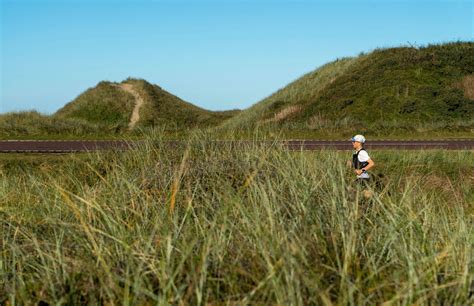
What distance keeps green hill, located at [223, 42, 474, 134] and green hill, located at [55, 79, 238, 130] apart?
1235 cm

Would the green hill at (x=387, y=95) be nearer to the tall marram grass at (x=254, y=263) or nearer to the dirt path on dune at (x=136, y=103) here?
the dirt path on dune at (x=136, y=103)

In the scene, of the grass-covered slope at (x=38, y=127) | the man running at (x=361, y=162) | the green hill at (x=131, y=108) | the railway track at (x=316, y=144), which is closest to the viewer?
the man running at (x=361, y=162)

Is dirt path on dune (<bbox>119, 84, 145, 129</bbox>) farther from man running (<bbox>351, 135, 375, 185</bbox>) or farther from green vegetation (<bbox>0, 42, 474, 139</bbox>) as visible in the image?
man running (<bbox>351, 135, 375, 185</bbox>)

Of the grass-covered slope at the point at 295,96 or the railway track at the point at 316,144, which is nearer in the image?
the railway track at the point at 316,144

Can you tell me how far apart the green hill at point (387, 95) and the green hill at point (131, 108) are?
40.5 ft

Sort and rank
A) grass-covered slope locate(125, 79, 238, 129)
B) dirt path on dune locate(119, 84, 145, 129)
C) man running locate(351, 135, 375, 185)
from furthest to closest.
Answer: grass-covered slope locate(125, 79, 238, 129)
dirt path on dune locate(119, 84, 145, 129)
man running locate(351, 135, 375, 185)

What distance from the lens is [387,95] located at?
3547cm

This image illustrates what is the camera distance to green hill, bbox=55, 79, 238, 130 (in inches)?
2025

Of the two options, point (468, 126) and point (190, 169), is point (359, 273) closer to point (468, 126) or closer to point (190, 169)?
point (190, 169)

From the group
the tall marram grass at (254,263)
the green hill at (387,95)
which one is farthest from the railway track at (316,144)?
the tall marram grass at (254,263)

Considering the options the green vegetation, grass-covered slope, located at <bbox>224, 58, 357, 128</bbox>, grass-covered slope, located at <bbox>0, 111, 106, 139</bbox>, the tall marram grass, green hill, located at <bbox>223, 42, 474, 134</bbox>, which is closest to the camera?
the tall marram grass

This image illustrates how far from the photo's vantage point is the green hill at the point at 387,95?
1270 inches

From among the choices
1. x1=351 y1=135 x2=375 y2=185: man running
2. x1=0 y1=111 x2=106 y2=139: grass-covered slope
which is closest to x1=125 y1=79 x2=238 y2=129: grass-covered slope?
x1=0 y1=111 x2=106 y2=139: grass-covered slope

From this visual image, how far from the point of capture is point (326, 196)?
5.92 meters
